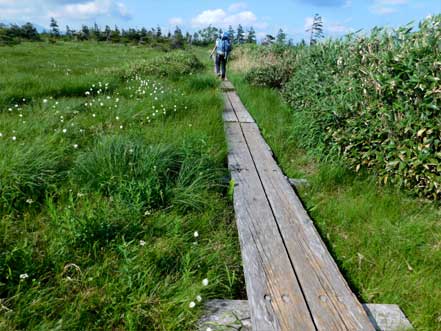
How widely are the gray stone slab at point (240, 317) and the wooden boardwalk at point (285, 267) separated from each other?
4.0 inches

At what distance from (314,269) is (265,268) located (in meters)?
0.36

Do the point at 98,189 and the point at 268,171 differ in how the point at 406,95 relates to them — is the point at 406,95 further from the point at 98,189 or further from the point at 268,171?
the point at 98,189

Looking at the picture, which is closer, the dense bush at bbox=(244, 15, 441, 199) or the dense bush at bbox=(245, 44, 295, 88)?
the dense bush at bbox=(244, 15, 441, 199)

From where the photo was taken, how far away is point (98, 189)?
9.32 ft

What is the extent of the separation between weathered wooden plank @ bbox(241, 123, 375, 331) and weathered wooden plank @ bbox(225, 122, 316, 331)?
0.07 m

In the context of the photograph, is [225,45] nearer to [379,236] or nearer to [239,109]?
[239,109]

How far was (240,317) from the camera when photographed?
1866mm

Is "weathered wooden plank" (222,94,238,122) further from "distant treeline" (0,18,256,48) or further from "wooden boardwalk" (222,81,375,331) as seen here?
"distant treeline" (0,18,256,48)

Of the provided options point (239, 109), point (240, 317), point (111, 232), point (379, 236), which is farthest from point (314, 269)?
point (239, 109)

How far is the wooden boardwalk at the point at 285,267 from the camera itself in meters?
1.78

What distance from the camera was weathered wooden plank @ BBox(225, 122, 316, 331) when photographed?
5.79 ft

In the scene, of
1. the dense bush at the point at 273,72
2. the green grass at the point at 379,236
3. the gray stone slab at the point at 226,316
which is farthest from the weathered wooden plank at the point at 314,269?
the dense bush at the point at 273,72

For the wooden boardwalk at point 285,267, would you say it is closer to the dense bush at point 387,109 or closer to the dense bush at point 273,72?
the dense bush at point 387,109

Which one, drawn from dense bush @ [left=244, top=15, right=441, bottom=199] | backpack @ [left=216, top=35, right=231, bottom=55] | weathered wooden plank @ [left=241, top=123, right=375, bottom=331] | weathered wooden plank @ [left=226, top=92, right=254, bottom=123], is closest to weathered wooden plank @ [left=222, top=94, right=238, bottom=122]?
weathered wooden plank @ [left=226, top=92, right=254, bottom=123]
